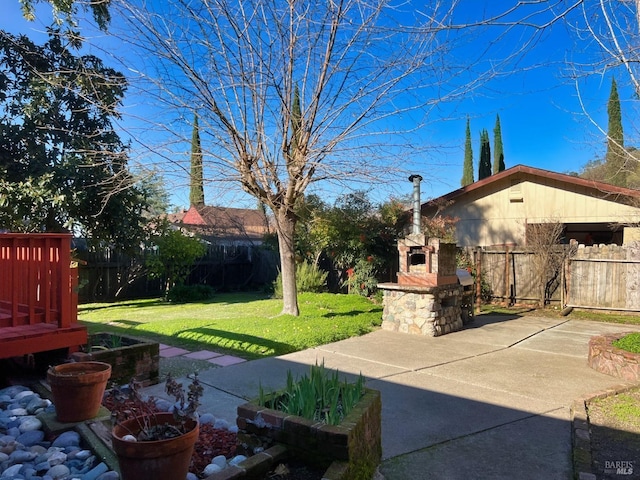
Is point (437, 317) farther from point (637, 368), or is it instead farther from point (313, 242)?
point (313, 242)

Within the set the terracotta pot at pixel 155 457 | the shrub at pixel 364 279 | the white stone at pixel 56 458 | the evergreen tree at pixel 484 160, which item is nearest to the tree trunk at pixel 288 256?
the shrub at pixel 364 279

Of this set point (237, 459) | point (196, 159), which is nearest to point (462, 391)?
point (237, 459)

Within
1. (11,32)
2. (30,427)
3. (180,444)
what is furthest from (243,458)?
(11,32)

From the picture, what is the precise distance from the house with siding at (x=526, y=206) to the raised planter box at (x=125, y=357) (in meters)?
10.9

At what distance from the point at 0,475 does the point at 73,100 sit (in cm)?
962

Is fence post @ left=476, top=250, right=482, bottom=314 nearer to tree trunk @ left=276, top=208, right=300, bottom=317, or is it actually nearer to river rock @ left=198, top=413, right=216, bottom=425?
tree trunk @ left=276, top=208, right=300, bottom=317

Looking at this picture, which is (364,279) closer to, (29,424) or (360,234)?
(360,234)

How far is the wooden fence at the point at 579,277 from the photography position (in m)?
10.1

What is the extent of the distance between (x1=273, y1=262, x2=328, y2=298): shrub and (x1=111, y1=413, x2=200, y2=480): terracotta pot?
9.84 meters

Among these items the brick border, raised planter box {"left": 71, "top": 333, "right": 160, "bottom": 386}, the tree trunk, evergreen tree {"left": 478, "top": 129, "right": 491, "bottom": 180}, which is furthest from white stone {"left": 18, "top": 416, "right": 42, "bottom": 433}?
evergreen tree {"left": 478, "top": 129, "right": 491, "bottom": 180}

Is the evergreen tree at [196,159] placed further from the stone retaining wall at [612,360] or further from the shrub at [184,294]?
the stone retaining wall at [612,360]

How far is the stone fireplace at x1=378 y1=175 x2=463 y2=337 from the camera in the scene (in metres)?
7.62

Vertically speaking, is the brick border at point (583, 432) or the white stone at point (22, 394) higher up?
the white stone at point (22, 394)

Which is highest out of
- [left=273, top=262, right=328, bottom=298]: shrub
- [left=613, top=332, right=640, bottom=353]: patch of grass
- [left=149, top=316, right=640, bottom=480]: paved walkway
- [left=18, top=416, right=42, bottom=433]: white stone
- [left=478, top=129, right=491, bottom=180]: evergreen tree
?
[left=478, top=129, right=491, bottom=180]: evergreen tree
